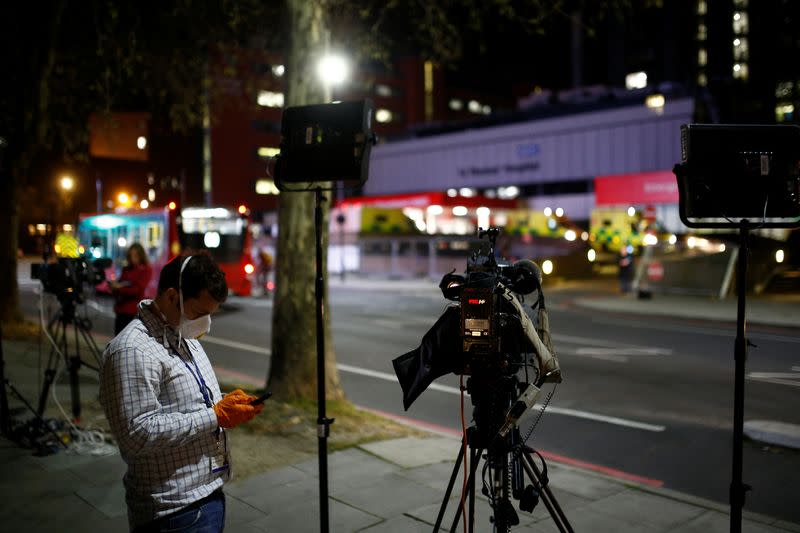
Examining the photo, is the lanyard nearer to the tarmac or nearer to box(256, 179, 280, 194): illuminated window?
the tarmac

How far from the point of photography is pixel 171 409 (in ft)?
9.01

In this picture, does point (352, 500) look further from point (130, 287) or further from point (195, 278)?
point (130, 287)

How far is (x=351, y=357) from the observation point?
504 inches

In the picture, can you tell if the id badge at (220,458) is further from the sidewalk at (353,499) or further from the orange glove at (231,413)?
the sidewalk at (353,499)

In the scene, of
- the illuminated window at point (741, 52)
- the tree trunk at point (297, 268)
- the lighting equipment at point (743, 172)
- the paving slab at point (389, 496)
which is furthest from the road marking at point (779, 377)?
the illuminated window at point (741, 52)

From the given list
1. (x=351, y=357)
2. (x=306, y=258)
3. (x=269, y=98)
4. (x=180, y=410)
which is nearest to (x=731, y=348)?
(x=351, y=357)

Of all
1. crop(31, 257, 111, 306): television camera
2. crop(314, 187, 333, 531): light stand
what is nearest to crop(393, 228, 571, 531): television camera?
crop(314, 187, 333, 531): light stand

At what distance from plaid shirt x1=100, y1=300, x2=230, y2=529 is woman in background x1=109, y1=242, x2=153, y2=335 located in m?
7.07

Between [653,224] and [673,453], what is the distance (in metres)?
18.6

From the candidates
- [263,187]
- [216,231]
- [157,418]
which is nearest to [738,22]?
[157,418]

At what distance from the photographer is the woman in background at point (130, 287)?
9508mm

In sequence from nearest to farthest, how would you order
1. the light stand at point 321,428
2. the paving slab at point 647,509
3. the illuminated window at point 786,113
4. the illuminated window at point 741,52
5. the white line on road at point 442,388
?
the light stand at point 321,428, the paving slab at point 647,509, the white line on road at point 442,388, the illuminated window at point 786,113, the illuminated window at point 741,52

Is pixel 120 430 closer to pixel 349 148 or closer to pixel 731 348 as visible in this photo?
pixel 349 148

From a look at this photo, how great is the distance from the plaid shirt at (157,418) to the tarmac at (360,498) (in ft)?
7.04
